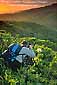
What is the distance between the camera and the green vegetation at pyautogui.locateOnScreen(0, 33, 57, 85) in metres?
1.79

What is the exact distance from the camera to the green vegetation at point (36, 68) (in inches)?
70.7

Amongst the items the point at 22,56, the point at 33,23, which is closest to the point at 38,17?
the point at 33,23

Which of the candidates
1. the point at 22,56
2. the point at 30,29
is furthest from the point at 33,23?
the point at 22,56

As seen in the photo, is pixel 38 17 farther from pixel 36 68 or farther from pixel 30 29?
pixel 36 68

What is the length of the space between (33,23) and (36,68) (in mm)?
347

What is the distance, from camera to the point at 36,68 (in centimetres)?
182

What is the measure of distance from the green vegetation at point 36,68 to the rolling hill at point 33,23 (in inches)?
1.6

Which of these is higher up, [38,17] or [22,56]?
[38,17]

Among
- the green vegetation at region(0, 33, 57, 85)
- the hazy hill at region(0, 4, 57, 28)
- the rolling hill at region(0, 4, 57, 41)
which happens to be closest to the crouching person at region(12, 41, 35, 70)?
the green vegetation at region(0, 33, 57, 85)

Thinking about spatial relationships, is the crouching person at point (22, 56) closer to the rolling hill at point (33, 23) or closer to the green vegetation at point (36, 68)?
the green vegetation at point (36, 68)

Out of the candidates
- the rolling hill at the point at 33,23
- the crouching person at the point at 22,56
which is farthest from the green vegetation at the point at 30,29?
the crouching person at the point at 22,56

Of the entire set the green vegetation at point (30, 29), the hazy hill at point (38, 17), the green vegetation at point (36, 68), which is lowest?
the green vegetation at point (36, 68)

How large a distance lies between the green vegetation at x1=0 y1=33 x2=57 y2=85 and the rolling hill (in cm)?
4

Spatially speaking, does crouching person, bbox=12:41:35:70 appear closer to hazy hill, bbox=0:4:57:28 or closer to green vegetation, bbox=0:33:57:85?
green vegetation, bbox=0:33:57:85
